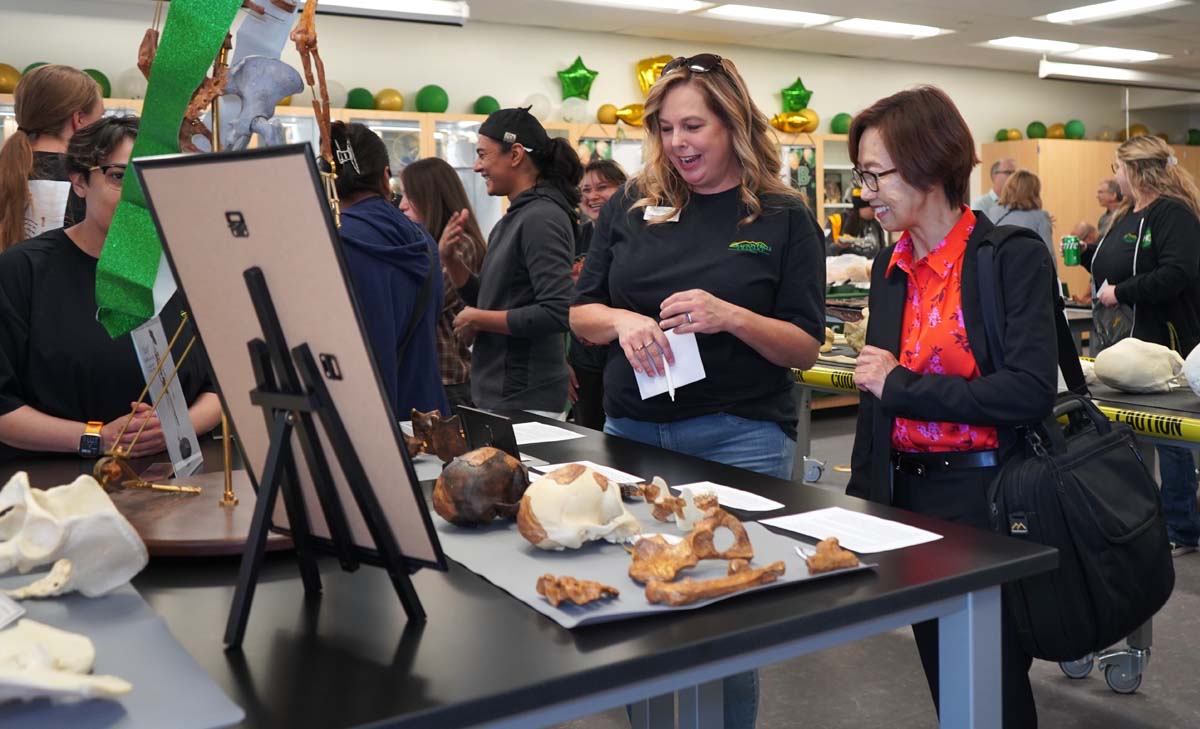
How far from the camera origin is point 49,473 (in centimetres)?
174

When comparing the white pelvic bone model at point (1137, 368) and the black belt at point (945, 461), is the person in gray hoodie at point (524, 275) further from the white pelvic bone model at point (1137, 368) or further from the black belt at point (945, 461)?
the white pelvic bone model at point (1137, 368)

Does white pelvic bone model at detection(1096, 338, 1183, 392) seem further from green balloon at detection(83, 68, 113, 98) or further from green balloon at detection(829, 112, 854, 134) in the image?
green balloon at detection(829, 112, 854, 134)

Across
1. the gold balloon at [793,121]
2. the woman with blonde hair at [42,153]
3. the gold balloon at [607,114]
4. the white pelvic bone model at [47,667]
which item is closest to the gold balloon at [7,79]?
the woman with blonde hair at [42,153]

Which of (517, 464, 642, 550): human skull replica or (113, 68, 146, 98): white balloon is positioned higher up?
(113, 68, 146, 98): white balloon

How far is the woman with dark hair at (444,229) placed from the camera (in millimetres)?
3617

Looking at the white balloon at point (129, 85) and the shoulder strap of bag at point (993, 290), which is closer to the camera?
the shoulder strap of bag at point (993, 290)

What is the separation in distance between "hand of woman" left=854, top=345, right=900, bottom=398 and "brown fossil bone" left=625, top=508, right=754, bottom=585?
2.48ft

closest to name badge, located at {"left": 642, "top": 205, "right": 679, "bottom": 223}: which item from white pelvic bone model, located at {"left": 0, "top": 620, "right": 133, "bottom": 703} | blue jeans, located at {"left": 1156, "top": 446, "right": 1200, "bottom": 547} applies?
white pelvic bone model, located at {"left": 0, "top": 620, "right": 133, "bottom": 703}

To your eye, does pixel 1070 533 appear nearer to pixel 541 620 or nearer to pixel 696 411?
pixel 696 411

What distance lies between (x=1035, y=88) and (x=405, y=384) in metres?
11.5

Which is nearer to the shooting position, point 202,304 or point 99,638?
point 99,638

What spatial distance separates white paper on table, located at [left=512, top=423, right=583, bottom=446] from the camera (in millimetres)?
1973

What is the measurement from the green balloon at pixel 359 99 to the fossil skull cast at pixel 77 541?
717cm

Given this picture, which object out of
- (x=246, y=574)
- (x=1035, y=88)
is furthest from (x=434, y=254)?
(x=1035, y=88)
